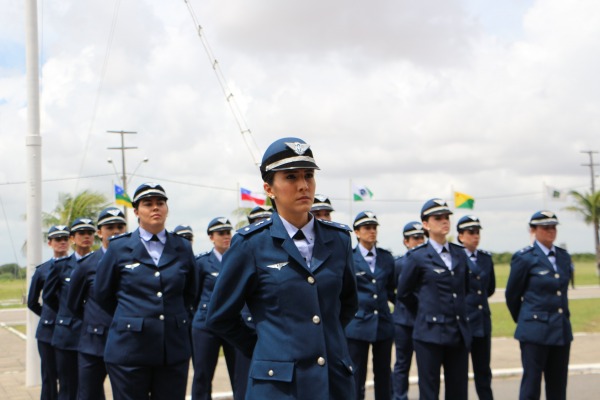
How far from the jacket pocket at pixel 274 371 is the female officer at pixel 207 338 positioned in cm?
475

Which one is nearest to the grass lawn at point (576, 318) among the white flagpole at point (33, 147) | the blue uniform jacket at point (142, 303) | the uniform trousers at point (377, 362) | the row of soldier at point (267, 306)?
the row of soldier at point (267, 306)

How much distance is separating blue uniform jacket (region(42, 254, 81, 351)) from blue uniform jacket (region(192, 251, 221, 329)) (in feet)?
4.66

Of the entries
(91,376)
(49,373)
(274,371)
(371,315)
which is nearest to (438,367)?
(371,315)

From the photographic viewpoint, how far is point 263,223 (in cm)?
372

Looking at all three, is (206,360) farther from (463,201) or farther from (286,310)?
(463,201)

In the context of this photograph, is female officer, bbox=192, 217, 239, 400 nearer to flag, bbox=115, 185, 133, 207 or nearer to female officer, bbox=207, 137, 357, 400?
female officer, bbox=207, 137, 357, 400

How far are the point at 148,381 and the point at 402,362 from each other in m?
4.25

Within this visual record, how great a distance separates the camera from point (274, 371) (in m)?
3.41

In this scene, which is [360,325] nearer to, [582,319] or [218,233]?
[218,233]

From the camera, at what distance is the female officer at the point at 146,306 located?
5.51m

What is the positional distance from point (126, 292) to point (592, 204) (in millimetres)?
49577

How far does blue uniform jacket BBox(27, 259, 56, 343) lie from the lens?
27.9 feet

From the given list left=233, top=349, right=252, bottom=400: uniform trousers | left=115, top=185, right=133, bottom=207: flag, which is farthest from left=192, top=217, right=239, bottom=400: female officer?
left=115, top=185, right=133, bottom=207: flag

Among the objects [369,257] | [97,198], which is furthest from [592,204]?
[369,257]
